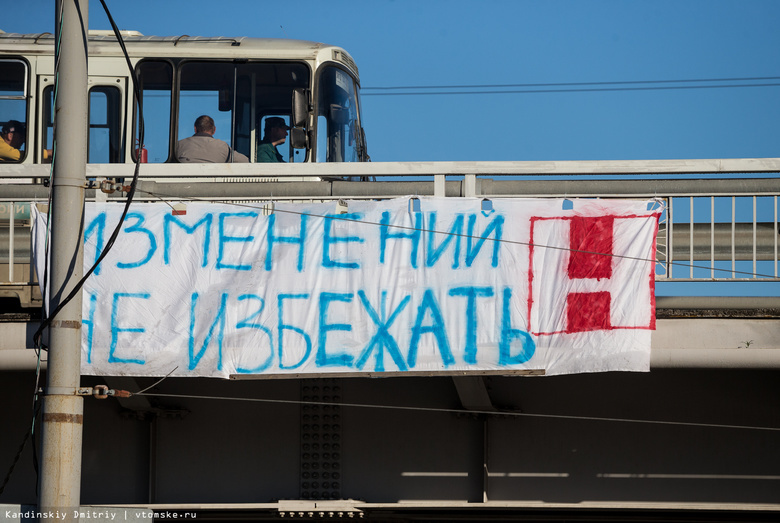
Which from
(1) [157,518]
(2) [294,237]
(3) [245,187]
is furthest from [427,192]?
(1) [157,518]

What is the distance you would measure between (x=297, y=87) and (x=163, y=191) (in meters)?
4.07

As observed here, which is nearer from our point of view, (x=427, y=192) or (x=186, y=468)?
(x=186, y=468)

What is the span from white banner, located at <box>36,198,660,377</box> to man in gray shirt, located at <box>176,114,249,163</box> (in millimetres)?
3391

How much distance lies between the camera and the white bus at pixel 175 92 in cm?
1152

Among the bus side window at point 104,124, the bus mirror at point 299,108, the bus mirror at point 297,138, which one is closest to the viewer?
the bus mirror at point 299,108

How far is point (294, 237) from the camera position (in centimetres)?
723

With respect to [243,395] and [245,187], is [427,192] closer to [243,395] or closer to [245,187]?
[245,187]

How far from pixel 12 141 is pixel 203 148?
2740 mm

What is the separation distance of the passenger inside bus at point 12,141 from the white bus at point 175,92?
71mm

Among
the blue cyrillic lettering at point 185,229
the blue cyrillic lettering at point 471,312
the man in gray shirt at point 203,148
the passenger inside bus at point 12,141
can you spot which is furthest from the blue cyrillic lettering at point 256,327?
the passenger inside bus at point 12,141

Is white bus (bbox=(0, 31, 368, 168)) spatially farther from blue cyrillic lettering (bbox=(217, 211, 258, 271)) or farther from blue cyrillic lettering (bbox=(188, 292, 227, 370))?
blue cyrillic lettering (bbox=(188, 292, 227, 370))

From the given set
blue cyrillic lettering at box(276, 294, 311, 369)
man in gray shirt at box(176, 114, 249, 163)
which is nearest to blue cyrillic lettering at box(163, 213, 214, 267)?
blue cyrillic lettering at box(276, 294, 311, 369)

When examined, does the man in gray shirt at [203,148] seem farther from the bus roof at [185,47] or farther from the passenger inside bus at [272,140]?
the bus roof at [185,47]

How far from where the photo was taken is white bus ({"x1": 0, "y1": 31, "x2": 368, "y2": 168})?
1152cm
